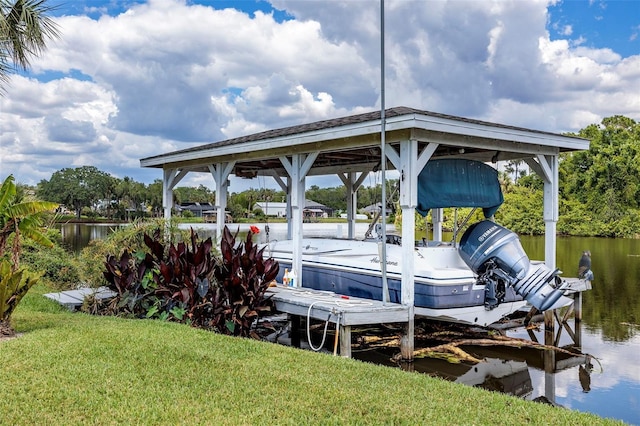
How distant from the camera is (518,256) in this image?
834 centimetres

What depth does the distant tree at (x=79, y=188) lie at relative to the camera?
68.3m

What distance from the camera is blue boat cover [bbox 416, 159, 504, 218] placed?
8906 mm

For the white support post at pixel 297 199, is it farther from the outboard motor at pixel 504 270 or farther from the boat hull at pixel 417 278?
the outboard motor at pixel 504 270

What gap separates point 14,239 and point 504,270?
A: 692 cm

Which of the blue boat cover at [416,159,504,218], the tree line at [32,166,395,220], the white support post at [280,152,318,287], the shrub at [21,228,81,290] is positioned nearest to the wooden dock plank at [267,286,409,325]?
the white support post at [280,152,318,287]

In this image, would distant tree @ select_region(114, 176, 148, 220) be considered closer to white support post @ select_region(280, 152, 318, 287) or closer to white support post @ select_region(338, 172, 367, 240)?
white support post @ select_region(338, 172, 367, 240)

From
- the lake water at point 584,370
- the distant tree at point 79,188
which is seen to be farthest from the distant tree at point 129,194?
the lake water at point 584,370

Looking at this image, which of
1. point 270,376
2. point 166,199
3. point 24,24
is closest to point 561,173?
point 166,199

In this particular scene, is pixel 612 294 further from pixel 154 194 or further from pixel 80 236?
pixel 154 194

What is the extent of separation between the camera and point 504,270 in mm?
8328

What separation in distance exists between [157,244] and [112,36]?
7.67m

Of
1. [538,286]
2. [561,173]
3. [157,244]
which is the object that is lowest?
[538,286]

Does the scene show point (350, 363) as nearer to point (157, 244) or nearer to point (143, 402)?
point (143, 402)

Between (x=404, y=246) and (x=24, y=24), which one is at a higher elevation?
(x=24, y=24)
